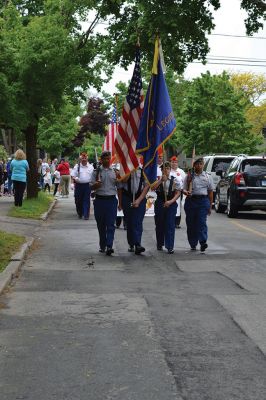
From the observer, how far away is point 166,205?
1225 cm

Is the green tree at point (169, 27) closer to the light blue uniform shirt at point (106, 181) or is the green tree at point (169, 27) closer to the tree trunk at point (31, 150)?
the tree trunk at point (31, 150)

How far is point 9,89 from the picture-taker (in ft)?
65.1

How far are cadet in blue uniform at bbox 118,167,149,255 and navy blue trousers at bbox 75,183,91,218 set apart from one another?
769cm

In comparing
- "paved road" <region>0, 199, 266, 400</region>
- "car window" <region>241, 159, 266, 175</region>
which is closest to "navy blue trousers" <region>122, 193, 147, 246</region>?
"paved road" <region>0, 199, 266, 400</region>

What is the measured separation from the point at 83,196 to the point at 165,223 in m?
7.88

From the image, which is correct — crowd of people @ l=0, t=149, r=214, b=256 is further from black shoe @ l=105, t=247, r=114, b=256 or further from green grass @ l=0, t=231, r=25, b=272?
green grass @ l=0, t=231, r=25, b=272

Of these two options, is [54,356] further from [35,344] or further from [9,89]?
[9,89]

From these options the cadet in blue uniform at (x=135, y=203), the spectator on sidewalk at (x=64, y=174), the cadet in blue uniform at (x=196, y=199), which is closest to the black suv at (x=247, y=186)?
the cadet in blue uniform at (x=196, y=199)

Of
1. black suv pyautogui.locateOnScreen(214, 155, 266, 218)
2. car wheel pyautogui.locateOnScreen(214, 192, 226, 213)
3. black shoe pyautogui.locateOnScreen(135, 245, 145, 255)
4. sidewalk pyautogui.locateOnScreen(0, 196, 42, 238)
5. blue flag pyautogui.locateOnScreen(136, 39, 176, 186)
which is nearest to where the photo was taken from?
blue flag pyautogui.locateOnScreen(136, 39, 176, 186)

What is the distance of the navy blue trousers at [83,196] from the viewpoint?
782 inches

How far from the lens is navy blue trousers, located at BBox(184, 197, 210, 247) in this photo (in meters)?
12.4

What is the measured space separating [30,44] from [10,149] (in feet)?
93.0

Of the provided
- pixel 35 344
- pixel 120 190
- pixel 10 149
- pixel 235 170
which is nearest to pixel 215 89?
pixel 10 149

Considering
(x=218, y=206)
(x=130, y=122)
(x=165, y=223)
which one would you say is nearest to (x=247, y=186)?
(x=218, y=206)
